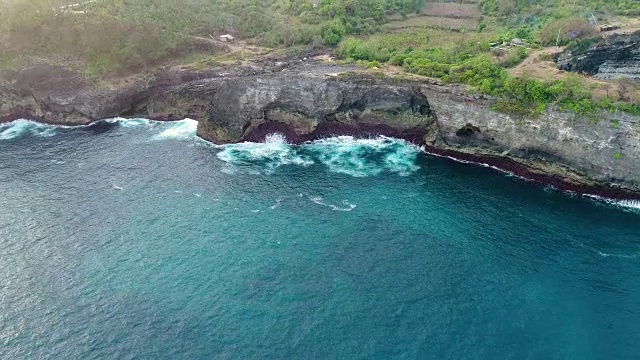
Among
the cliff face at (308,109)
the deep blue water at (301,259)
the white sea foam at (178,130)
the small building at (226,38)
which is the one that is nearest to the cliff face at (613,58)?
the deep blue water at (301,259)

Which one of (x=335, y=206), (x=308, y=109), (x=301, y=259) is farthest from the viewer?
(x=308, y=109)

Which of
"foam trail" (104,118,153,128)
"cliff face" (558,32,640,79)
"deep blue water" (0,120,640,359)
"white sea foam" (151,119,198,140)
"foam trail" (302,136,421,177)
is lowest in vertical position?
"deep blue water" (0,120,640,359)

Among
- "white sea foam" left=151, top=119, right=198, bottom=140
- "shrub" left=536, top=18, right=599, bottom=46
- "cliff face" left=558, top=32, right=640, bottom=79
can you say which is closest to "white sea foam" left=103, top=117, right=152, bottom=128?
"white sea foam" left=151, top=119, right=198, bottom=140

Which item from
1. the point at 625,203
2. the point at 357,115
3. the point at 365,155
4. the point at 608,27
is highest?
the point at 608,27

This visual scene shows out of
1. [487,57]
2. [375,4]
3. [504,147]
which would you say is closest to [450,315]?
[504,147]

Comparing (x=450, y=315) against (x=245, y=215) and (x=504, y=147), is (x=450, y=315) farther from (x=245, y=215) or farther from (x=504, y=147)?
(x=504, y=147)

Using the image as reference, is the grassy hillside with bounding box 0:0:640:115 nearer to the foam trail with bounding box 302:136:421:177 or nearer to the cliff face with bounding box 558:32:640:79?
the cliff face with bounding box 558:32:640:79

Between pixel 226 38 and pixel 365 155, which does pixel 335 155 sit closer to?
pixel 365 155

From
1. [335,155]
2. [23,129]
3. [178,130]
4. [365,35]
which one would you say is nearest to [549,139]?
[335,155]
